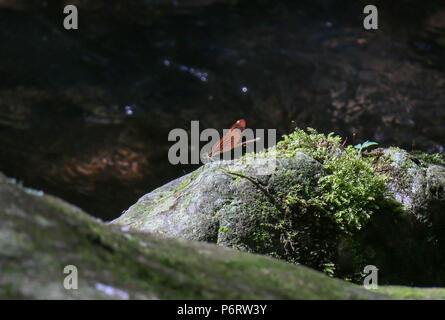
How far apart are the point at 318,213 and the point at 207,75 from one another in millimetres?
6108

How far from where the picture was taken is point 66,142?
8.42 metres

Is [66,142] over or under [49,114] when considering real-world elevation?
under

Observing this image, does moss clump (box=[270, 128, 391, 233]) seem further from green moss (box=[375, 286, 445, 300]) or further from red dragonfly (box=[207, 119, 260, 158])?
green moss (box=[375, 286, 445, 300])

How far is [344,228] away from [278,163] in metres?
0.66

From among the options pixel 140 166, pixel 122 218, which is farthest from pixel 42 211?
pixel 140 166

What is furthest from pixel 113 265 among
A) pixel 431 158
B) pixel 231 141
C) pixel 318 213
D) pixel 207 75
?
pixel 207 75

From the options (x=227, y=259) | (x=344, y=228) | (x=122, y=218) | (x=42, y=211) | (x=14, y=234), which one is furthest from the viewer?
(x=122, y=218)

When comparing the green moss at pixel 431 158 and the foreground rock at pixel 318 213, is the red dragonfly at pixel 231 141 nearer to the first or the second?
the foreground rock at pixel 318 213

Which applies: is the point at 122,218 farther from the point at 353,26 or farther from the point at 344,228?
the point at 353,26

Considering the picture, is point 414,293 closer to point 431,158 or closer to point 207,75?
point 431,158

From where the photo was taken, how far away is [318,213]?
2.56 meters

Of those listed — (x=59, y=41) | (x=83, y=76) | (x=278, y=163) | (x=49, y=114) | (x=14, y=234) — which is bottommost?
(x=14, y=234)

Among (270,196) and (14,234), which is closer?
(14,234)

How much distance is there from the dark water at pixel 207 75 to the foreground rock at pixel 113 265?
6.93m
